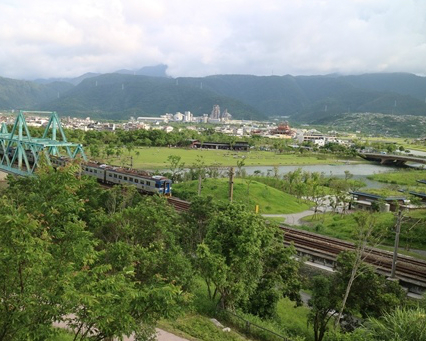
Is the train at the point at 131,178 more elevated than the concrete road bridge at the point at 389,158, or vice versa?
the train at the point at 131,178

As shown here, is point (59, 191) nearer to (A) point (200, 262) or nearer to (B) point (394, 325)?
(A) point (200, 262)

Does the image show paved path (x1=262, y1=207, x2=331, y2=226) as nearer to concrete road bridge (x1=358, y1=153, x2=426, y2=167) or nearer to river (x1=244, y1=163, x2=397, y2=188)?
river (x1=244, y1=163, x2=397, y2=188)

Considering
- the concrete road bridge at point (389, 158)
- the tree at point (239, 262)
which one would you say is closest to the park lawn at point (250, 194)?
the tree at point (239, 262)

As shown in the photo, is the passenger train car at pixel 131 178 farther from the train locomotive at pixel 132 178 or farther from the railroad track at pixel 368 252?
the railroad track at pixel 368 252

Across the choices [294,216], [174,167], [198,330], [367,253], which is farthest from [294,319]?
[174,167]

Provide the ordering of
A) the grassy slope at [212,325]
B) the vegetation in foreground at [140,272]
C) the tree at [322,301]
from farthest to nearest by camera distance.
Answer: the tree at [322,301]
the grassy slope at [212,325]
the vegetation in foreground at [140,272]

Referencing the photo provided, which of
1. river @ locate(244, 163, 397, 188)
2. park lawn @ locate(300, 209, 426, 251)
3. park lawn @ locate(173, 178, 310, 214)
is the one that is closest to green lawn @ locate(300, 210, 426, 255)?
park lawn @ locate(300, 209, 426, 251)

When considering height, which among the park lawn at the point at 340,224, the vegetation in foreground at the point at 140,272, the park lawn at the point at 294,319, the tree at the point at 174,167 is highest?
the vegetation in foreground at the point at 140,272

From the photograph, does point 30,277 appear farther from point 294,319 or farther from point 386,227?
point 386,227

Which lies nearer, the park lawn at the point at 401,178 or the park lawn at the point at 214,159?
the park lawn at the point at 401,178
